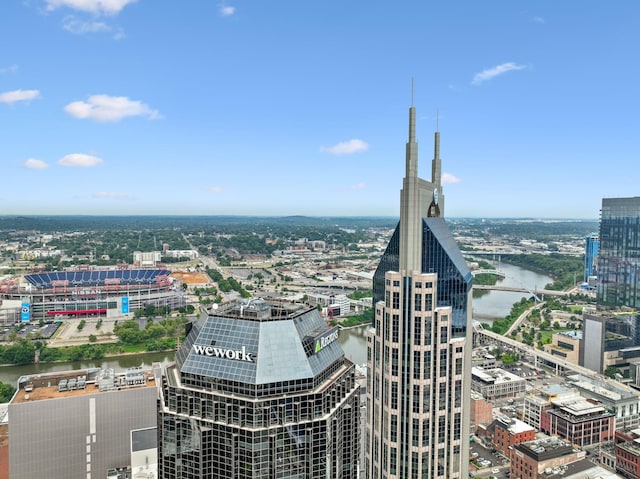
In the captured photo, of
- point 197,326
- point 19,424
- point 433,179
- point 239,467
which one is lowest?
point 19,424

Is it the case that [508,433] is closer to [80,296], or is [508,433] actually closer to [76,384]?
[76,384]

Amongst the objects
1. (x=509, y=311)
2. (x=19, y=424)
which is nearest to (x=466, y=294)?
(x=19, y=424)

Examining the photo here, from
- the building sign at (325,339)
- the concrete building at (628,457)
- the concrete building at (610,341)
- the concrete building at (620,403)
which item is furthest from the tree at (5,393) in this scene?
the concrete building at (610,341)

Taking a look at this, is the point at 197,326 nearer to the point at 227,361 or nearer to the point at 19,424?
the point at 227,361

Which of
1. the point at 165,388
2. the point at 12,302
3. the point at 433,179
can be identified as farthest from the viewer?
the point at 12,302

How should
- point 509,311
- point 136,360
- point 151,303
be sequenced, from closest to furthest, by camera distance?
1. point 136,360
2. point 151,303
3. point 509,311

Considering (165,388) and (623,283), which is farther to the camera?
(623,283)

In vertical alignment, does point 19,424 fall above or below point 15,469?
above
